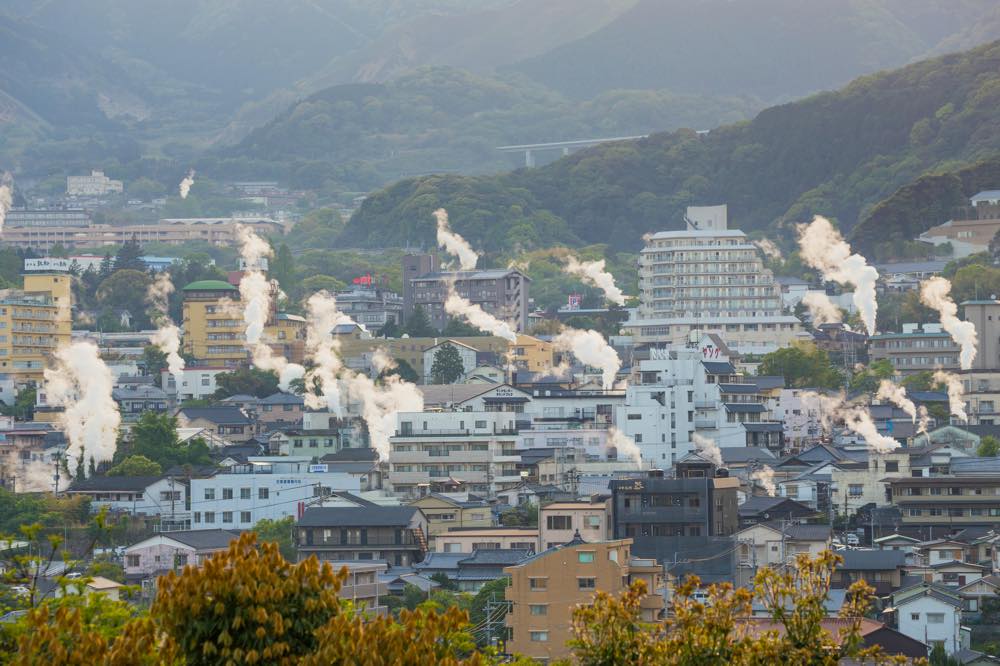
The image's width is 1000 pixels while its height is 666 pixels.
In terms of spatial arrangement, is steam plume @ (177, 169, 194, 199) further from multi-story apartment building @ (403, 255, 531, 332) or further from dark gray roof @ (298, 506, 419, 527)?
dark gray roof @ (298, 506, 419, 527)

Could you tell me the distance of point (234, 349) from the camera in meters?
78.9

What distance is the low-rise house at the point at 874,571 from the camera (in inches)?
1436

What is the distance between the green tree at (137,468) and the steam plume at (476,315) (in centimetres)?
2505

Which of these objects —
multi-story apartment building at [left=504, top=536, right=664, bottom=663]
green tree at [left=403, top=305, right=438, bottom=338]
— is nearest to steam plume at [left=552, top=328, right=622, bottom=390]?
green tree at [left=403, top=305, right=438, bottom=338]

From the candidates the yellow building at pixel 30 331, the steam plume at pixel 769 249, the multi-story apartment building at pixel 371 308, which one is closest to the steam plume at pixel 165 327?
the yellow building at pixel 30 331

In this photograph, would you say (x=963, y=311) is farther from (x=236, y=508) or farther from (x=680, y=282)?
(x=236, y=508)

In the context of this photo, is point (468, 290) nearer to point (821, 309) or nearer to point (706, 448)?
point (821, 309)

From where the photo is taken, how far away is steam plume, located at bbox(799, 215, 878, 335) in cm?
7769

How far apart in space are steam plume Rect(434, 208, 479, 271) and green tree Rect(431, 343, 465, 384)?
31850 millimetres

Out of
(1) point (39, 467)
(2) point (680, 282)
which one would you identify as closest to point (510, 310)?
(2) point (680, 282)

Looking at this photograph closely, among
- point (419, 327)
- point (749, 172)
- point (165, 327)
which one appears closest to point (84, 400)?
point (419, 327)

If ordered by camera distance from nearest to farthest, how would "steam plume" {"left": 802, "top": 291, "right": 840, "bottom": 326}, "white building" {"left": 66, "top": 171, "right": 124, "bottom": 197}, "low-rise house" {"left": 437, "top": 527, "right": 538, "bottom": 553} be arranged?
"low-rise house" {"left": 437, "top": 527, "right": 538, "bottom": 553} → "steam plume" {"left": 802, "top": 291, "right": 840, "bottom": 326} → "white building" {"left": 66, "top": 171, "right": 124, "bottom": 197}

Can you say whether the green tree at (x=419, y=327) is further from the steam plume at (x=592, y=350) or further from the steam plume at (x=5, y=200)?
the steam plume at (x=5, y=200)

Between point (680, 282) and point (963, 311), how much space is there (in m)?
13.6
